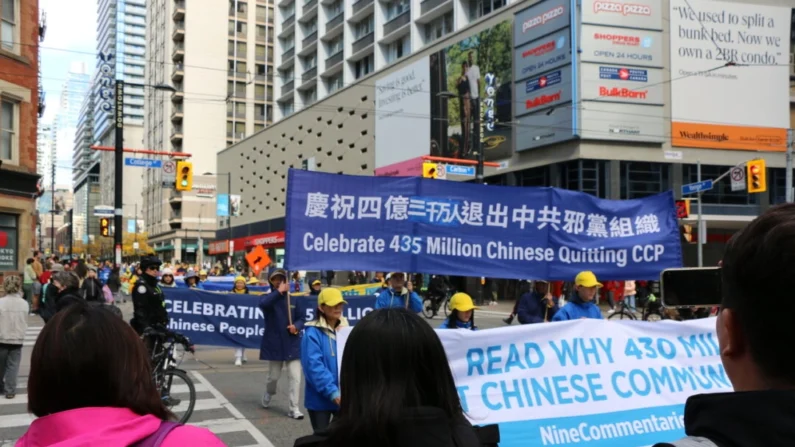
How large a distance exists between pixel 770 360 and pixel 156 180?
4043 inches

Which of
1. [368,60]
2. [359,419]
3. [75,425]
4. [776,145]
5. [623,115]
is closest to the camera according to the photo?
[75,425]

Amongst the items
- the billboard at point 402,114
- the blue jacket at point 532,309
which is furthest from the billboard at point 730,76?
the blue jacket at point 532,309

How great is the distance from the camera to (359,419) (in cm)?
215

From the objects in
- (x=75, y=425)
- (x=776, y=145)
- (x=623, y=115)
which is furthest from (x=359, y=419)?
(x=776, y=145)

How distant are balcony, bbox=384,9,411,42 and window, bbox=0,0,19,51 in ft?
99.1

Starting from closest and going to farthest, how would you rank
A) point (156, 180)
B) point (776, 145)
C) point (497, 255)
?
1. point (497, 255)
2. point (776, 145)
3. point (156, 180)

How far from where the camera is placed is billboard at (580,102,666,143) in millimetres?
33156

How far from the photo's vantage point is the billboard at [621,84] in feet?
109

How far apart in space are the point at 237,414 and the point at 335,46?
5773 centimetres

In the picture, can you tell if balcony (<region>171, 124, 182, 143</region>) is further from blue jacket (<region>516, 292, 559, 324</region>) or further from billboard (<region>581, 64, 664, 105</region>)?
blue jacket (<region>516, 292, 559, 324</region>)

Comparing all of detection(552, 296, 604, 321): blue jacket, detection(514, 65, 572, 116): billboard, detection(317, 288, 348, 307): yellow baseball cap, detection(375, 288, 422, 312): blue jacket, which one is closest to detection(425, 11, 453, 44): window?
detection(514, 65, 572, 116): billboard

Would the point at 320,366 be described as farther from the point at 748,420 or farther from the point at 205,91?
the point at 205,91

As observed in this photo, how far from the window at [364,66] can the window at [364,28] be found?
1.95 m

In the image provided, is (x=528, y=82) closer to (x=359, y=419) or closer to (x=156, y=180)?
(x=359, y=419)
